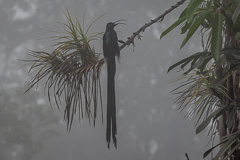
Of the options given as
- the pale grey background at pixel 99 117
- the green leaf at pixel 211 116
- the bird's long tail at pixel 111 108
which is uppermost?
the pale grey background at pixel 99 117

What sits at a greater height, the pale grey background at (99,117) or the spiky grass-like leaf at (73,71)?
the pale grey background at (99,117)

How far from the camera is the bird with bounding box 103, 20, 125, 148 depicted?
113 centimetres

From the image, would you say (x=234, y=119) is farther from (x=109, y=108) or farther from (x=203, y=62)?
(x=109, y=108)

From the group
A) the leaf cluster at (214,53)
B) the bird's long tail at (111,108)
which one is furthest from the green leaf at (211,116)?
the bird's long tail at (111,108)

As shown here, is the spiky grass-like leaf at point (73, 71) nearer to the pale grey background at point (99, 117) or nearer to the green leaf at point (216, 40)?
the green leaf at point (216, 40)

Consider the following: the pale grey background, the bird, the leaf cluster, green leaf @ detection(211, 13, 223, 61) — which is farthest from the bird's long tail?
the pale grey background

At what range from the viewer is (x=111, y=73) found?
1.34 metres

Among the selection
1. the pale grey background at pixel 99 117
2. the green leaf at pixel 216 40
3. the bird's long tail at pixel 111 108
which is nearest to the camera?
the green leaf at pixel 216 40

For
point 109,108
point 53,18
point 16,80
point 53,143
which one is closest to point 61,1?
point 53,18

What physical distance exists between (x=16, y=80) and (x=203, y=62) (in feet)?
70.0

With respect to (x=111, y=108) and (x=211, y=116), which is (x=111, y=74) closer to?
(x=111, y=108)

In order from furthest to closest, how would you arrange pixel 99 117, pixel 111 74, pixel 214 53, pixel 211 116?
pixel 99 117
pixel 111 74
pixel 211 116
pixel 214 53

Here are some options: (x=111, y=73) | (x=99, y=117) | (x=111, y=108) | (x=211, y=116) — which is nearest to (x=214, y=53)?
(x=211, y=116)

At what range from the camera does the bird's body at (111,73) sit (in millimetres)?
1133
